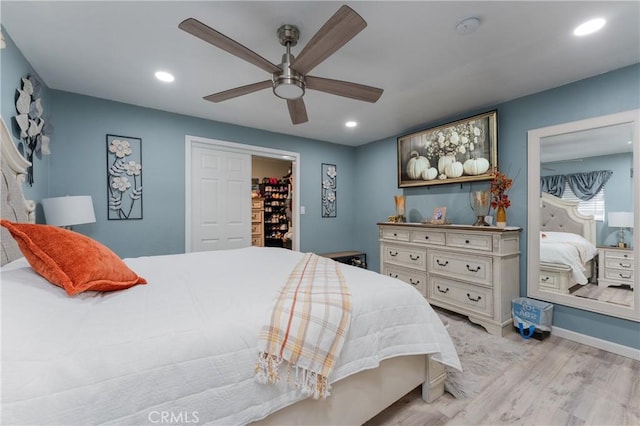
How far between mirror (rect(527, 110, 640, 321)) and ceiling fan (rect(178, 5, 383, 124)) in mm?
2000

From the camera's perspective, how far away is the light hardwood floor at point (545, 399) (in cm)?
152

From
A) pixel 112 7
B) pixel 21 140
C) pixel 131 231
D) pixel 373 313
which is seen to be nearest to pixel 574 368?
pixel 373 313

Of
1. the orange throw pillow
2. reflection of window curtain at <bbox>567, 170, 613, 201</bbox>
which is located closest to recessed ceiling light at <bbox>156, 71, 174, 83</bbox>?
the orange throw pillow

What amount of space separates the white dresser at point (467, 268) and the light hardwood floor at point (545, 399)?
0.60 m

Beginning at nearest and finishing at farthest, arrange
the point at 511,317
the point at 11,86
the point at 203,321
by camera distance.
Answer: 1. the point at 203,321
2. the point at 11,86
3. the point at 511,317

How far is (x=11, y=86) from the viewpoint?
1836mm

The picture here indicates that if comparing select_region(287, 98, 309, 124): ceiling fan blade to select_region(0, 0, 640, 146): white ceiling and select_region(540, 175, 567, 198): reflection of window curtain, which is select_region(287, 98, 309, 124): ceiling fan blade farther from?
select_region(540, 175, 567, 198): reflection of window curtain

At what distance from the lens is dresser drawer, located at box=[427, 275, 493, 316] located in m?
2.68

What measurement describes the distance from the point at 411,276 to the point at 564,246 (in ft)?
5.02

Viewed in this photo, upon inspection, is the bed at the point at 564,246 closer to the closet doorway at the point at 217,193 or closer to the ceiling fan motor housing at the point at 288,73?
the ceiling fan motor housing at the point at 288,73

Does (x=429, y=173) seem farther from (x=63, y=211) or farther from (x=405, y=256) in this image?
(x=63, y=211)

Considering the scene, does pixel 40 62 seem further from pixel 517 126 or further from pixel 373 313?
pixel 517 126

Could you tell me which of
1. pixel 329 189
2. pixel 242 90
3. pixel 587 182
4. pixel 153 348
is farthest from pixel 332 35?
pixel 329 189

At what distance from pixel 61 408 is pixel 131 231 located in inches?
107
